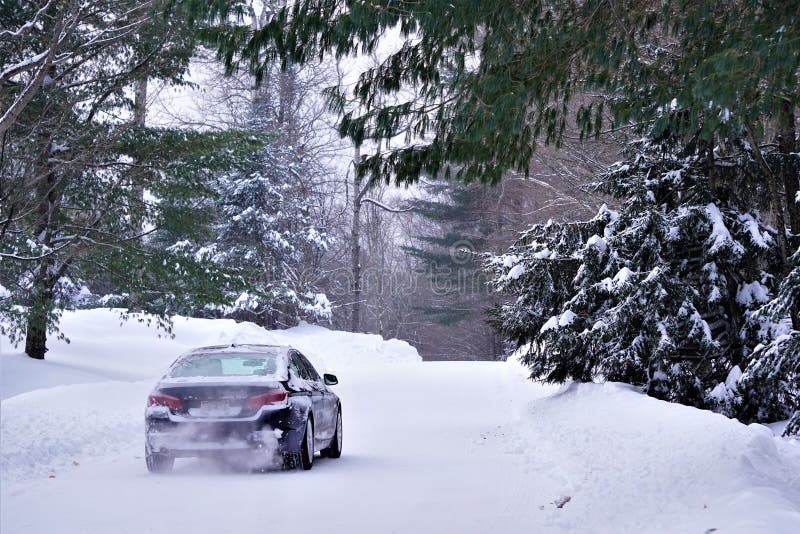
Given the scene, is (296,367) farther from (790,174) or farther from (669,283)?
(790,174)

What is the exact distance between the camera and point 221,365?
10.9 meters

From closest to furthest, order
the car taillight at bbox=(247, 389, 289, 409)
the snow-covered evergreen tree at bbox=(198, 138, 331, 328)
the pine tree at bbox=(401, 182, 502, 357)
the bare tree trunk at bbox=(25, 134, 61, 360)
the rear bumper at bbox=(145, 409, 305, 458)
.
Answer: the rear bumper at bbox=(145, 409, 305, 458)
the car taillight at bbox=(247, 389, 289, 409)
the bare tree trunk at bbox=(25, 134, 61, 360)
the snow-covered evergreen tree at bbox=(198, 138, 331, 328)
the pine tree at bbox=(401, 182, 502, 357)

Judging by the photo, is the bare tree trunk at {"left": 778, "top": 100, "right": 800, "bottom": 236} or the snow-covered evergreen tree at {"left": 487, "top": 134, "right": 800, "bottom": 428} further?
the bare tree trunk at {"left": 778, "top": 100, "right": 800, "bottom": 236}

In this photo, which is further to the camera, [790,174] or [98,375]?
[98,375]

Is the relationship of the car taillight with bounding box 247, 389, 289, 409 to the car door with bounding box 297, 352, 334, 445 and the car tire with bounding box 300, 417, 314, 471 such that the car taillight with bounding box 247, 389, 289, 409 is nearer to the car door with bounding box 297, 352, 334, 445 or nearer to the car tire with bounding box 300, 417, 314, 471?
the car tire with bounding box 300, 417, 314, 471

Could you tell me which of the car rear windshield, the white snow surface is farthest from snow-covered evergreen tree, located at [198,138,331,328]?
the car rear windshield

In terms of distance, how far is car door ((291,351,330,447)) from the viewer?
1098 cm

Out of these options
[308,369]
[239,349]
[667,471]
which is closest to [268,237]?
[308,369]

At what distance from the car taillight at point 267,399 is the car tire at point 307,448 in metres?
0.56

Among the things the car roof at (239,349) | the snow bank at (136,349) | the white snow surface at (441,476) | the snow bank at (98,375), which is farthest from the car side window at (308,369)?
the snow bank at (136,349)

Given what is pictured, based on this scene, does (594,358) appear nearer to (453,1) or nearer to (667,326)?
(667,326)

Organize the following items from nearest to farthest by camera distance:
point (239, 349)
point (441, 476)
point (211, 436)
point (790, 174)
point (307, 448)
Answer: point (211, 436) < point (441, 476) < point (307, 448) < point (239, 349) < point (790, 174)

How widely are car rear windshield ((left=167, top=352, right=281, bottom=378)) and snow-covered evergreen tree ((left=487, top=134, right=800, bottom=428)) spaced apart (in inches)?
247

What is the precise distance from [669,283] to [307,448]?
701cm
